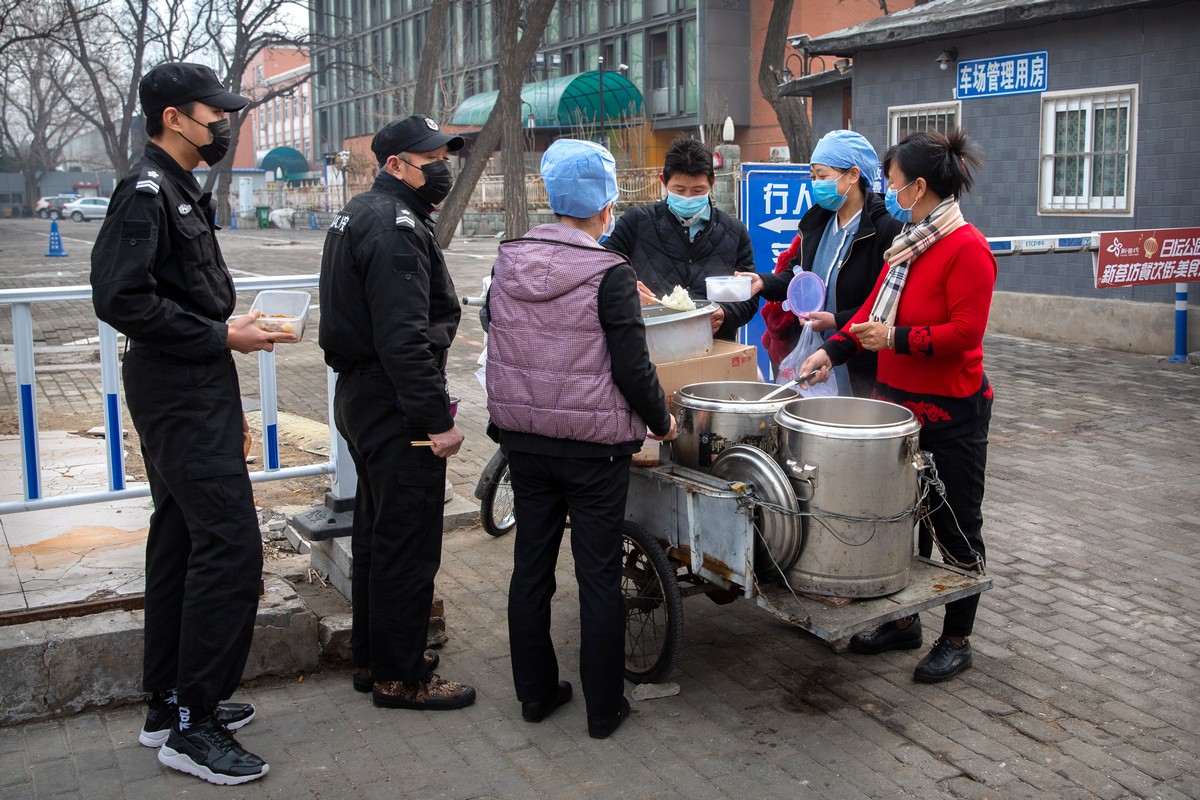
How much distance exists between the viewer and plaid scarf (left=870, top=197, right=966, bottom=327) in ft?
13.1

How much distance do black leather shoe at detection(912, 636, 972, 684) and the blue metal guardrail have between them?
8.21 ft

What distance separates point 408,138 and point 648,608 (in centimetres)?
196

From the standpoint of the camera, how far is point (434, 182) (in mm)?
3814

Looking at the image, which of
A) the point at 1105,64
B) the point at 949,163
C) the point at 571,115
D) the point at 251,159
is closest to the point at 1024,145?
the point at 1105,64

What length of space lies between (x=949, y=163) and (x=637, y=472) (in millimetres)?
1585

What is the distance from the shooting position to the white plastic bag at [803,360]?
4828 millimetres

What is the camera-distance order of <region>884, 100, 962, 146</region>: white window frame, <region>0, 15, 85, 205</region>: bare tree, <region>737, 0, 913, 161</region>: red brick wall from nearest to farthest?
<region>884, 100, 962, 146</region>: white window frame < <region>737, 0, 913, 161</region>: red brick wall < <region>0, 15, 85, 205</region>: bare tree

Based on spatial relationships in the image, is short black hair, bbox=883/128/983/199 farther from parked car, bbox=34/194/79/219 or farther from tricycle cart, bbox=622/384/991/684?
parked car, bbox=34/194/79/219

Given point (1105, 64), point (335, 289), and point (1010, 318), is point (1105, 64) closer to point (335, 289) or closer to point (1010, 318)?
point (1010, 318)

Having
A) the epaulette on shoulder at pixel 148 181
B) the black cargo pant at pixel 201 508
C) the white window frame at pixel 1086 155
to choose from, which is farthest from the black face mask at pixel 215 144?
the white window frame at pixel 1086 155

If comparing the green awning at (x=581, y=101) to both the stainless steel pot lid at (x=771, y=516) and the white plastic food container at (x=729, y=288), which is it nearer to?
the white plastic food container at (x=729, y=288)

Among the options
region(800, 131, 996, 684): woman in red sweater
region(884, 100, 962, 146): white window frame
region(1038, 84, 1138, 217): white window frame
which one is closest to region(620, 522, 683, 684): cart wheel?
region(800, 131, 996, 684): woman in red sweater

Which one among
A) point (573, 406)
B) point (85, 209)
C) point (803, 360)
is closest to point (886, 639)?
point (803, 360)

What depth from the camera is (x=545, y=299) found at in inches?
140
